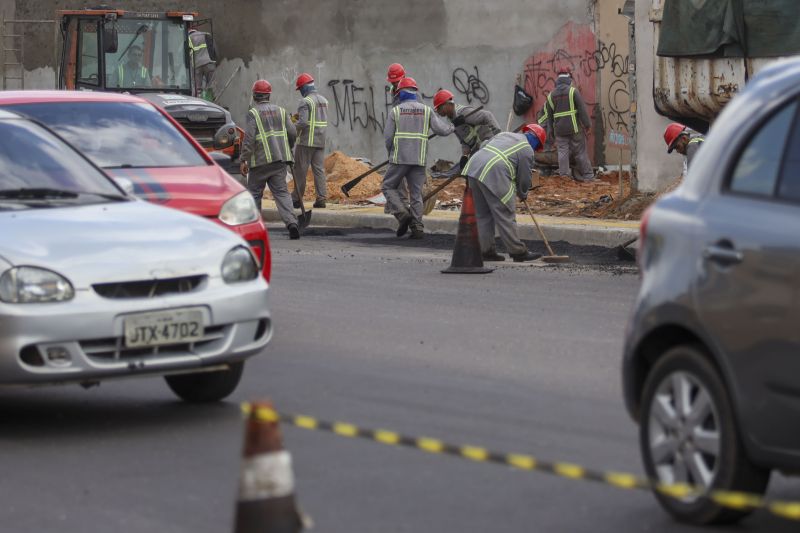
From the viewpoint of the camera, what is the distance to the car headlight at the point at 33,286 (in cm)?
771

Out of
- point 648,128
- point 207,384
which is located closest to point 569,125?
point 648,128

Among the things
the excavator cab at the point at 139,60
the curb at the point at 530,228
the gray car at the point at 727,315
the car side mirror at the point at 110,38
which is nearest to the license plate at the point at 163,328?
the gray car at the point at 727,315

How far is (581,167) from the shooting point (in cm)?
2719

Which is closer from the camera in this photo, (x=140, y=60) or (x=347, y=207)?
(x=347, y=207)

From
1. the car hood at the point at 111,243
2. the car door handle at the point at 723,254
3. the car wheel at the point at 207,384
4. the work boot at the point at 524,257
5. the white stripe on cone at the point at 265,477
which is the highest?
the car door handle at the point at 723,254

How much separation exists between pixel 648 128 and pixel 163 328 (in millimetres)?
15360

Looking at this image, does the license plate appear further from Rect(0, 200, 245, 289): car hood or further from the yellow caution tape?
the yellow caution tape

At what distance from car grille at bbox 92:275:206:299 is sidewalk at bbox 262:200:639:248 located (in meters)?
10.9

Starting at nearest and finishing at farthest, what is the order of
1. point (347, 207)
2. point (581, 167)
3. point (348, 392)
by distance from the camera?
point (348, 392)
point (347, 207)
point (581, 167)

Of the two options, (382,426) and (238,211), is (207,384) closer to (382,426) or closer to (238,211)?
(382,426)

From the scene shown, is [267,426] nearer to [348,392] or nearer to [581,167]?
[348,392]

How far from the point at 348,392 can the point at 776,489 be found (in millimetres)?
3042

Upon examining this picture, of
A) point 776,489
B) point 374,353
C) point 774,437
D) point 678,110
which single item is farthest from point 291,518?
point 678,110

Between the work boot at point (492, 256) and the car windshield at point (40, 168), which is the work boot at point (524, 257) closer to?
the work boot at point (492, 256)
